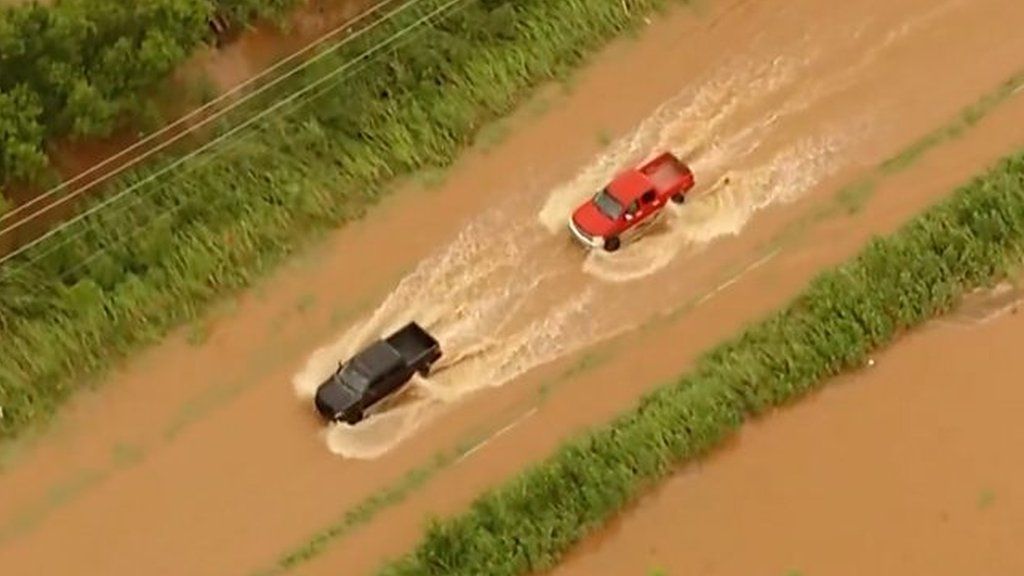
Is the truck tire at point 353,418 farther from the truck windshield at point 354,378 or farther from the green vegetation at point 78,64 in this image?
the green vegetation at point 78,64

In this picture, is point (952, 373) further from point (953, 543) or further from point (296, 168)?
point (296, 168)

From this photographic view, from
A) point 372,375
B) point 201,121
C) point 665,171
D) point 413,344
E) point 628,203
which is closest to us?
point 372,375

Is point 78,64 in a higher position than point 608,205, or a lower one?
higher

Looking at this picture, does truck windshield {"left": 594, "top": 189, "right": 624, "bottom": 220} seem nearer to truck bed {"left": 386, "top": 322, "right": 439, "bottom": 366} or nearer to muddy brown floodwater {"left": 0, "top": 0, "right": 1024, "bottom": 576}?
muddy brown floodwater {"left": 0, "top": 0, "right": 1024, "bottom": 576}

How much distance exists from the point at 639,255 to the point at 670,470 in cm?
225

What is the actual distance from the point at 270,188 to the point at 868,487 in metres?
5.80

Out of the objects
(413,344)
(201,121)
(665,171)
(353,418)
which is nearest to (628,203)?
(665,171)

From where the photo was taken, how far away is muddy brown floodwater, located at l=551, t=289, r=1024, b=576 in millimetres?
15180

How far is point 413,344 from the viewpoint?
15852 millimetres

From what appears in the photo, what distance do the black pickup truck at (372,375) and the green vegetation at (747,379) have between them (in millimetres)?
1341

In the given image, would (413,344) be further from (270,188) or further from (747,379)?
(747,379)

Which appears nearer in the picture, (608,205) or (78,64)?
(78,64)

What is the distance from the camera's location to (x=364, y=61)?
17188 mm

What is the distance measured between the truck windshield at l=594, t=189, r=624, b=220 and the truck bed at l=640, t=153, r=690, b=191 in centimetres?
42
